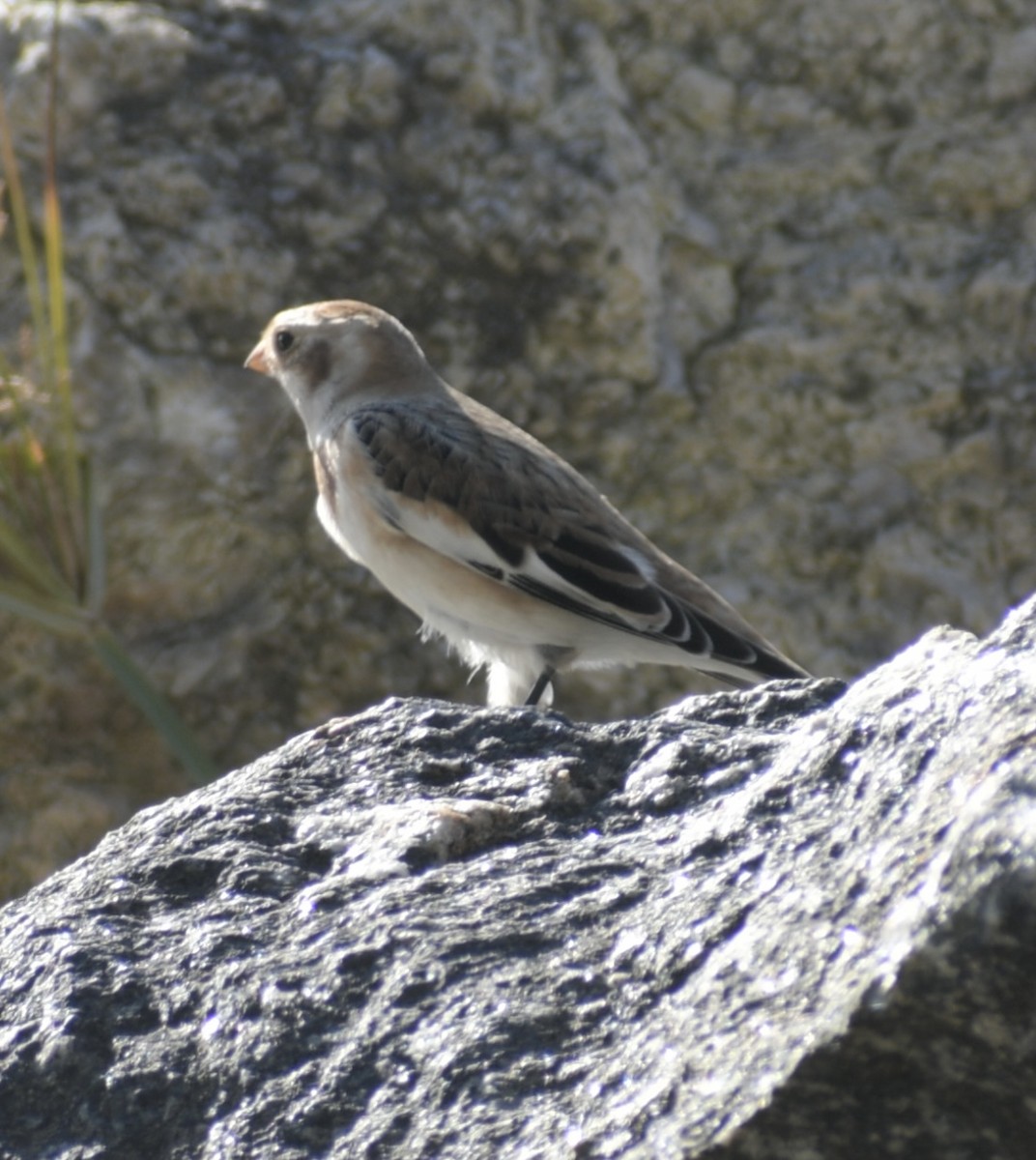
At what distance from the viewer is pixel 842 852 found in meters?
1.90

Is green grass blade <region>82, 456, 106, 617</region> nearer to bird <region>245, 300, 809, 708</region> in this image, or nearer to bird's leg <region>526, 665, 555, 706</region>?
bird <region>245, 300, 809, 708</region>

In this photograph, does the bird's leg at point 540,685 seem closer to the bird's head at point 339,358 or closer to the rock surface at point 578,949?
the bird's head at point 339,358

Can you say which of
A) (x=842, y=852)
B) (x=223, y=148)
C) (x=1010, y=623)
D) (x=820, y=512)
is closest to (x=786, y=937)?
(x=842, y=852)

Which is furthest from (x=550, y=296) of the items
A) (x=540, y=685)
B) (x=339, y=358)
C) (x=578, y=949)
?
(x=578, y=949)

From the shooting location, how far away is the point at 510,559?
5164 millimetres

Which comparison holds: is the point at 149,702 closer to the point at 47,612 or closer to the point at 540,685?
the point at 47,612

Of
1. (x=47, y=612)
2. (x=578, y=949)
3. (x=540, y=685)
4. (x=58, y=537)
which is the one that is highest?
(x=58, y=537)

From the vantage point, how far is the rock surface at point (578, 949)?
5.38ft

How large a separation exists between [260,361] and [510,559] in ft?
3.96

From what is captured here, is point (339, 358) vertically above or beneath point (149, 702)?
above

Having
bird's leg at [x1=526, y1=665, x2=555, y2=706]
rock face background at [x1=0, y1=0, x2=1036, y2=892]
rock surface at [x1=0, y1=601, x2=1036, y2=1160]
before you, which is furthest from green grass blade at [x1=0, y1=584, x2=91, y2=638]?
rock surface at [x1=0, y1=601, x2=1036, y2=1160]

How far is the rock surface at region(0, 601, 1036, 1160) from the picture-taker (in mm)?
1641

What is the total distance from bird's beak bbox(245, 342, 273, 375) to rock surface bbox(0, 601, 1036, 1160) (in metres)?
3.21

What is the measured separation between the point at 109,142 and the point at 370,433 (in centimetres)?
181
